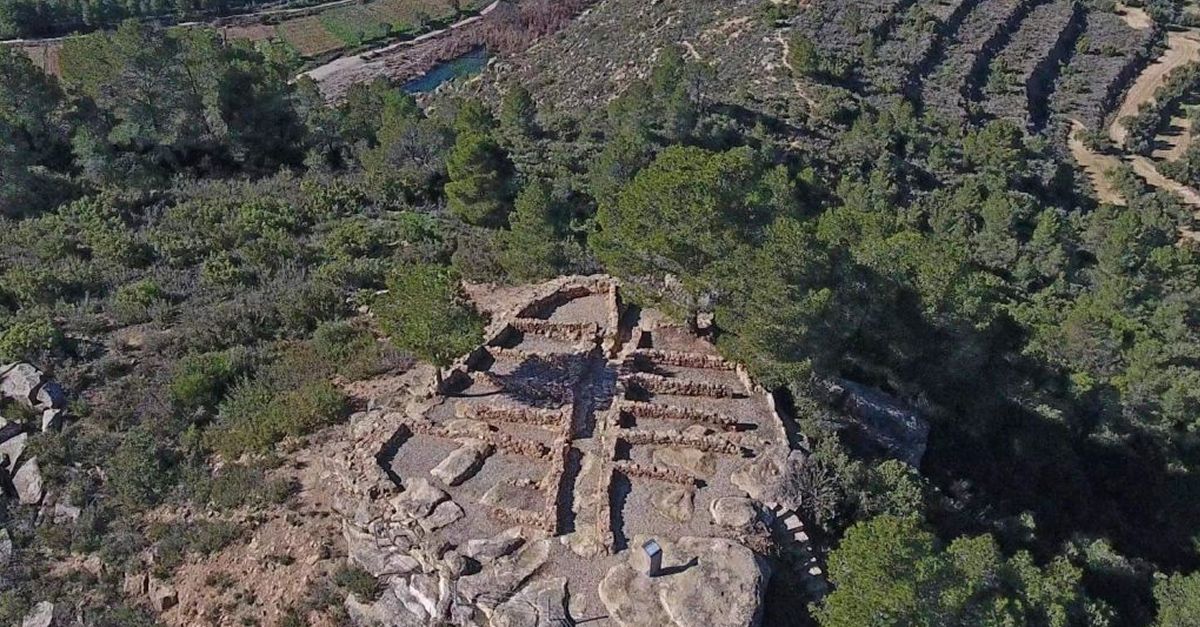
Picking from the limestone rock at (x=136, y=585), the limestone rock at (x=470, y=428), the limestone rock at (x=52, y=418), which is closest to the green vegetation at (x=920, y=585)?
the limestone rock at (x=470, y=428)

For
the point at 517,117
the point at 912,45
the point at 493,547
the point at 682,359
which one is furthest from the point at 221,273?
the point at 912,45

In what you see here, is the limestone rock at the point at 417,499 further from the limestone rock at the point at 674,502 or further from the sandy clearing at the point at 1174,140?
the sandy clearing at the point at 1174,140

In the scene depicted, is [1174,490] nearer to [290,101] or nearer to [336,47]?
[290,101]

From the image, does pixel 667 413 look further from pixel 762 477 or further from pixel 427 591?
pixel 427 591

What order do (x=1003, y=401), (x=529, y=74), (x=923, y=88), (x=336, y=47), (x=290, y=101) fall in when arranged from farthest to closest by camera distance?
(x=336, y=47) < (x=529, y=74) < (x=923, y=88) < (x=290, y=101) < (x=1003, y=401)

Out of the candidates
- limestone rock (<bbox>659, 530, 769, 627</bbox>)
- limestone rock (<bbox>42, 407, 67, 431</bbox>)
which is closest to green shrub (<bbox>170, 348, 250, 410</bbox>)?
limestone rock (<bbox>42, 407, 67, 431</bbox>)

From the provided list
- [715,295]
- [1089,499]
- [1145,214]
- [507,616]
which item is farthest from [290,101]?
[1145,214]

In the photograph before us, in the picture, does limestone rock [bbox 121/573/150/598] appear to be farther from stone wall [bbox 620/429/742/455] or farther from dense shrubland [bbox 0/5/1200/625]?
stone wall [bbox 620/429/742/455]
